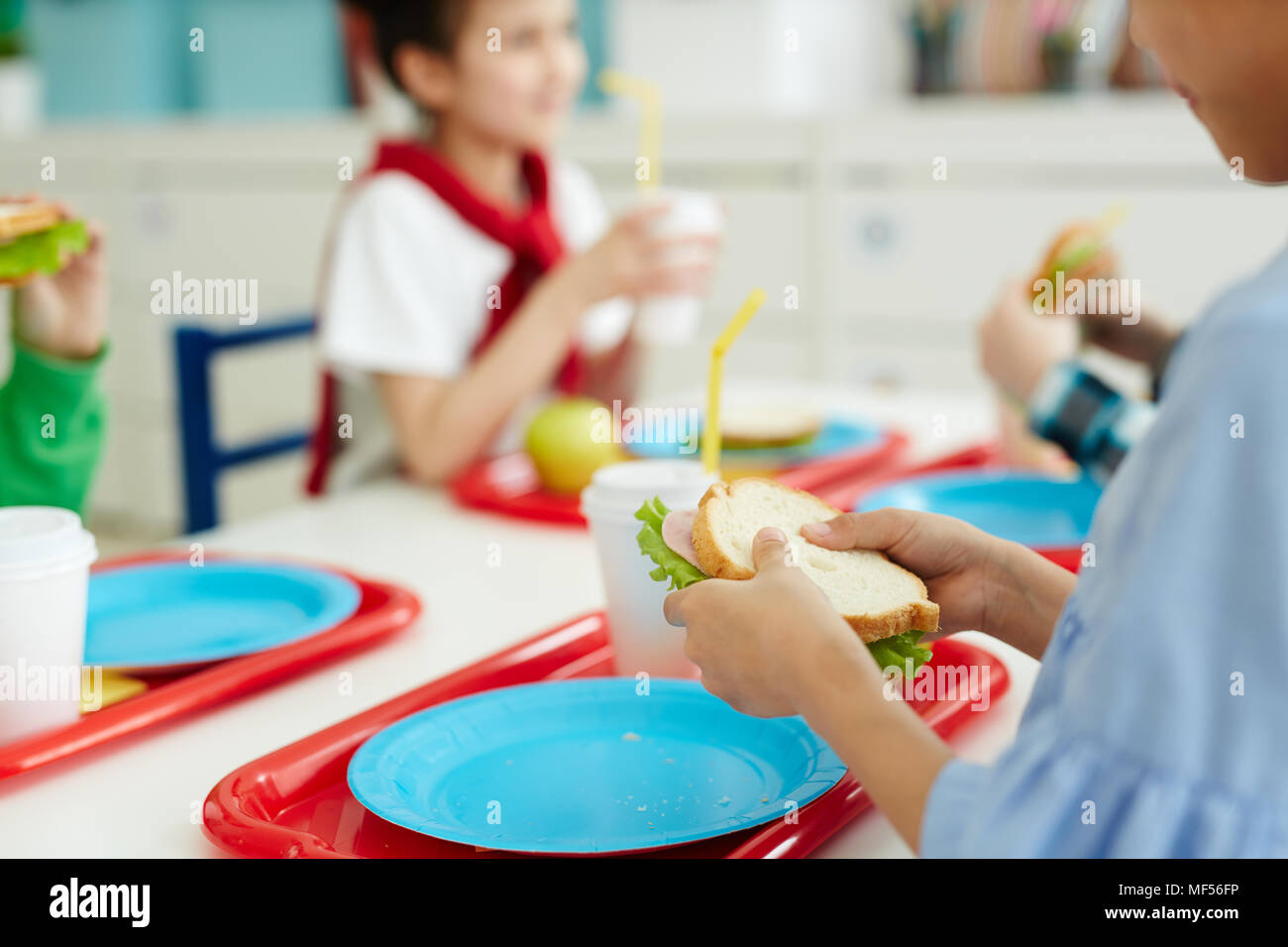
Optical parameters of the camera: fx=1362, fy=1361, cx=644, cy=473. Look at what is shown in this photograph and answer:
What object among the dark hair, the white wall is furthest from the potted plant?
the dark hair

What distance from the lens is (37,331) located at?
1253 millimetres

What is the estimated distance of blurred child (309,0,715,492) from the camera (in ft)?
4.89

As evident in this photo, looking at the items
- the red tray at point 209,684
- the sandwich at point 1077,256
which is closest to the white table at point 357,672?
the red tray at point 209,684

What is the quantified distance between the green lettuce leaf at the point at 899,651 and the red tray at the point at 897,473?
1.71 ft

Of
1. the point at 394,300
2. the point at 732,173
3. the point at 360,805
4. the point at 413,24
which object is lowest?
the point at 360,805

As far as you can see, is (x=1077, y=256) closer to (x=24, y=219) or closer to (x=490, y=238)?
(x=490, y=238)

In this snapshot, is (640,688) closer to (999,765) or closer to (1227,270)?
(999,765)

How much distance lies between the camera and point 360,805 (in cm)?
72

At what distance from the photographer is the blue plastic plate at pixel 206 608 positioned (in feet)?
3.08

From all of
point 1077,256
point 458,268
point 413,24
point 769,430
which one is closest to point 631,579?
point 769,430

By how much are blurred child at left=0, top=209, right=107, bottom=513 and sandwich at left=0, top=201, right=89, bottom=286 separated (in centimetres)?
14

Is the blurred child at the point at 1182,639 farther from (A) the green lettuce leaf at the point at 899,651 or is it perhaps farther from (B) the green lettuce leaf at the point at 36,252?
(B) the green lettuce leaf at the point at 36,252

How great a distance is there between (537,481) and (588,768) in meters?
0.68

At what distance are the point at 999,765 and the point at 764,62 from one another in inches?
110
